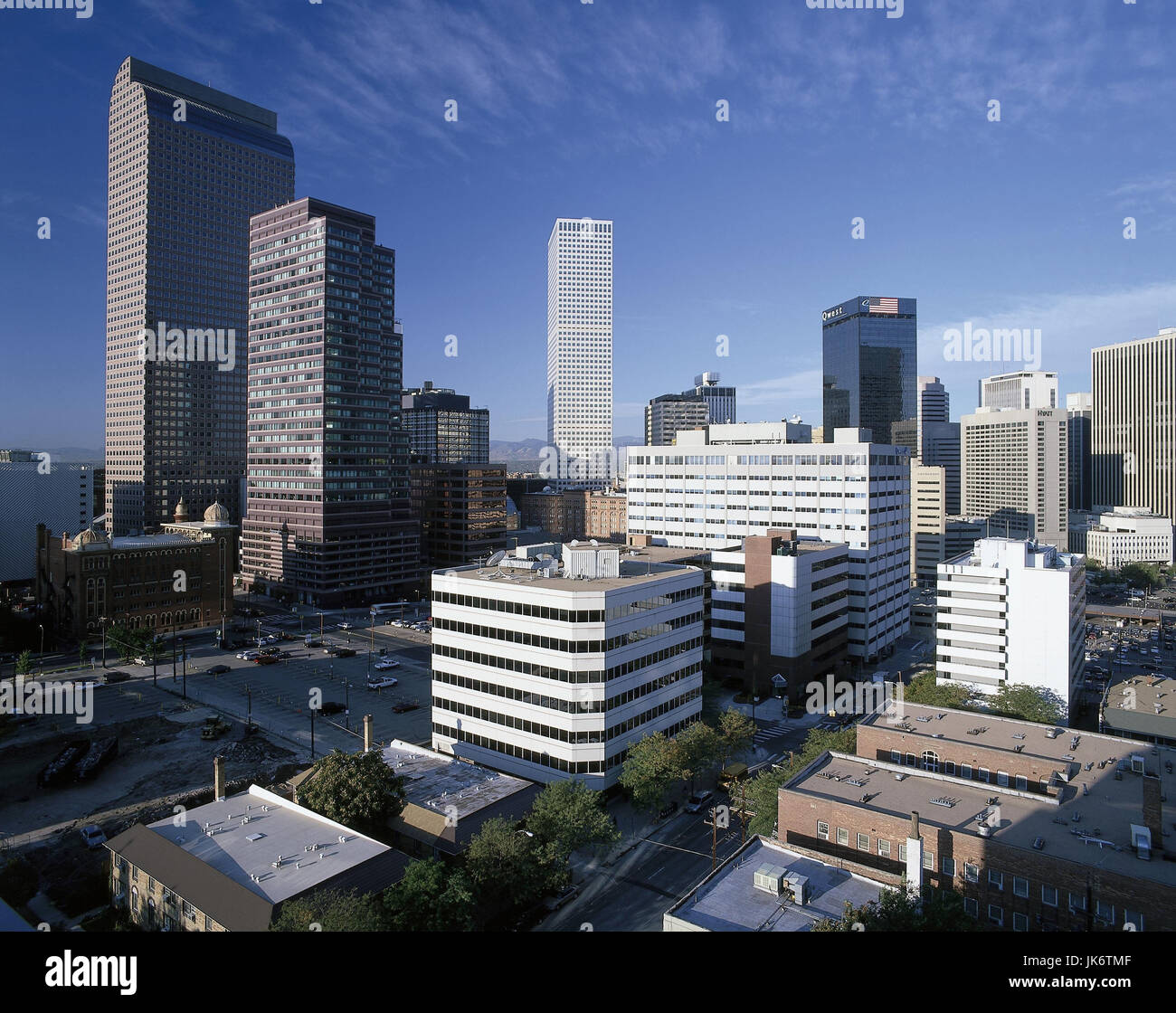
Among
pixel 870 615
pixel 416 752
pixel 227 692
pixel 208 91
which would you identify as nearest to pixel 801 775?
pixel 416 752

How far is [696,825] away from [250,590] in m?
99.3

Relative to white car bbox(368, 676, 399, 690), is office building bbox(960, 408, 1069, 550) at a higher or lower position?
higher

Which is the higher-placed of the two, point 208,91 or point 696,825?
point 208,91

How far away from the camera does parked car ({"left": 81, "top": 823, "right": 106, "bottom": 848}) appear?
39562 millimetres

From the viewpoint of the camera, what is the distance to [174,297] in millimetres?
151375

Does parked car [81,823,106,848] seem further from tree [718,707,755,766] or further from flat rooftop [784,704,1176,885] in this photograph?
flat rooftop [784,704,1176,885]

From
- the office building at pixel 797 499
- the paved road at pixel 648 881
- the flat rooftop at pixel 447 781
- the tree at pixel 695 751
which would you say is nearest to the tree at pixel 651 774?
the tree at pixel 695 751

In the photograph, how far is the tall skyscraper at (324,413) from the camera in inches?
4299

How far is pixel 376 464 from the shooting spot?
11450 centimetres

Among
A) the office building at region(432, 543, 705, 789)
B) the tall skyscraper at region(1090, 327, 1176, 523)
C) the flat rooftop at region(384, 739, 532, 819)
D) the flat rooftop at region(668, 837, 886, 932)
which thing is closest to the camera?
the flat rooftop at region(668, 837, 886, 932)

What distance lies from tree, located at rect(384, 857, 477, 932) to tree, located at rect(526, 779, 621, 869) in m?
5.50

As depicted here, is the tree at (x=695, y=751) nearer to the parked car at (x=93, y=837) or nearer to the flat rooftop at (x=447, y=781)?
the flat rooftop at (x=447, y=781)

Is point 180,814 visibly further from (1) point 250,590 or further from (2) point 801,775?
(1) point 250,590

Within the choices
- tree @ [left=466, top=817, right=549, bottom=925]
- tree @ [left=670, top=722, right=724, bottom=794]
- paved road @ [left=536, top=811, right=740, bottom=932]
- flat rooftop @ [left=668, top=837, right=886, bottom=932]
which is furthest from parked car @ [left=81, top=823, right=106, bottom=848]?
flat rooftop @ [left=668, top=837, right=886, bottom=932]
